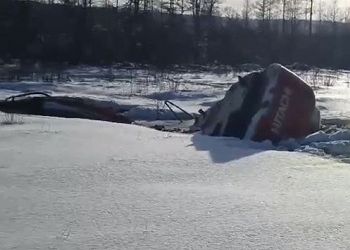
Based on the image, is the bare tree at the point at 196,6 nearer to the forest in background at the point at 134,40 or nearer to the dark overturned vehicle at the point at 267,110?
the forest in background at the point at 134,40

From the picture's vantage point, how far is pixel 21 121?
820 cm

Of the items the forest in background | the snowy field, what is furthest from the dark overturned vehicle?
the forest in background

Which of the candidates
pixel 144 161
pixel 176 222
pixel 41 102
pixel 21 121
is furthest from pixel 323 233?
pixel 41 102

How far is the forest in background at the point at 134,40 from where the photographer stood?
41031 millimetres

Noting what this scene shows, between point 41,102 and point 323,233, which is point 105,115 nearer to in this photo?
→ point 41,102

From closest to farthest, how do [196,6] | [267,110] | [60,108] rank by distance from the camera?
[267,110]
[60,108]
[196,6]

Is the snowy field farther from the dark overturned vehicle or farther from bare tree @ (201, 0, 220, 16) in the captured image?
bare tree @ (201, 0, 220, 16)

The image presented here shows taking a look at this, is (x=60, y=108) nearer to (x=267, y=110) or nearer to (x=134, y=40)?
(x=267, y=110)

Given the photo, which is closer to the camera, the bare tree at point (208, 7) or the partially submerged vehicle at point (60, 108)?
the partially submerged vehicle at point (60, 108)

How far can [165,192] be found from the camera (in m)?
4.35

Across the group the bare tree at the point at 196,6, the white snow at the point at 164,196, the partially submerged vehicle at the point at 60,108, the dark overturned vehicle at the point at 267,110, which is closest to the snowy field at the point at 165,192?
the white snow at the point at 164,196

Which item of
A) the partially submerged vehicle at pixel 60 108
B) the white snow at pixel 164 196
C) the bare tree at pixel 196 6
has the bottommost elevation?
the white snow at pixel 164 196

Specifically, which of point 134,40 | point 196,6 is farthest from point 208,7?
point 134,40

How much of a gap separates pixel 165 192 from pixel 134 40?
41.0 meters
